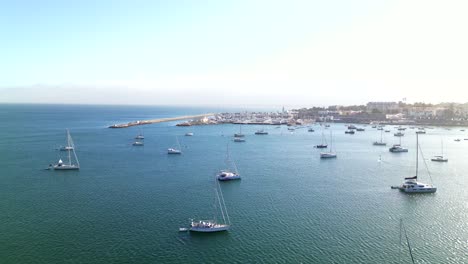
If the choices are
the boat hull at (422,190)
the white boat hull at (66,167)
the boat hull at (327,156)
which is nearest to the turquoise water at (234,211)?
the boat hull at (422,190)

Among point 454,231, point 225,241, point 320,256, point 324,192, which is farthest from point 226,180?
point 454,231

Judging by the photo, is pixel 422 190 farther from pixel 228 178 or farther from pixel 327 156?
pixel 327 156

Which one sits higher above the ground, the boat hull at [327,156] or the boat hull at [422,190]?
the boat hull at [327,156]

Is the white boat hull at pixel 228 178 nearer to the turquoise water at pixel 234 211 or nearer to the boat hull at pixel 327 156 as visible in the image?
the turquoise water at pixel 234 211

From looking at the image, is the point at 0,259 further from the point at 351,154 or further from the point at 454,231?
the point at 351,154

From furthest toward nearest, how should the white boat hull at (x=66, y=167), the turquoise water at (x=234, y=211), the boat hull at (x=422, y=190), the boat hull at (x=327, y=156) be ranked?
the boat hull at (x=327, y=156), the white boat hull at (x=66, y=167), the boat hull at (x=422, y=190), the turquoise water at (x=234, y=211)

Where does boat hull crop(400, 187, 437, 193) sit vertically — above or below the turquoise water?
above

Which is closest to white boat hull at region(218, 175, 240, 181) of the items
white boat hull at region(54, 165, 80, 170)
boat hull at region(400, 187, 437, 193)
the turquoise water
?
the turquoise water

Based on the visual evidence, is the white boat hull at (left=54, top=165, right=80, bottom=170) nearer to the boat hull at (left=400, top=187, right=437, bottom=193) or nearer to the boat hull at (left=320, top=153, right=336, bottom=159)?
the boat hull at (left=320, top=153, right=336, bottom=159)

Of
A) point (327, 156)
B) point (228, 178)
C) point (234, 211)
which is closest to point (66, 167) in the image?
point (228, 178)
